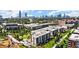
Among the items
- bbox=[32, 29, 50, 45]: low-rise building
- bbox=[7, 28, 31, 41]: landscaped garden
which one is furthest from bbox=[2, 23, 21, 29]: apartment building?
bbox=[32, 29, 50, 45]: low-rise building

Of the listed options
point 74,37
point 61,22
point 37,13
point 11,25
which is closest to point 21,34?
point 11,25

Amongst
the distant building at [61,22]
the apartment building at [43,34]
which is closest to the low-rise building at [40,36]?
the apartment building at [43,34]

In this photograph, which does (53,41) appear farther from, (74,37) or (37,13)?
(37,13)

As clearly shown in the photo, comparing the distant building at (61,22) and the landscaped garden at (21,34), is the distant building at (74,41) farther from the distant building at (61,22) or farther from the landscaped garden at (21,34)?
the landscaped garden at (21,34)

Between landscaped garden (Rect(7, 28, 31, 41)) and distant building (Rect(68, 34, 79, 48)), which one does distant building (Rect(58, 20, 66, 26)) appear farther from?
landscaped garden (Rect(7, 28, 31, 41))

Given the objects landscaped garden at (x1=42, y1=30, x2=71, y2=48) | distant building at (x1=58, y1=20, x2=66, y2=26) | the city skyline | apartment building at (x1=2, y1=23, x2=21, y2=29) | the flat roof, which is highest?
the city skyline

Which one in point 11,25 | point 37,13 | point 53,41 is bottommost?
point 53,41

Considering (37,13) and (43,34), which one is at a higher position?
(37,13)

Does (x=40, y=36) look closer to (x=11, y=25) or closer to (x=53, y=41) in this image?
(x=53, y=41)

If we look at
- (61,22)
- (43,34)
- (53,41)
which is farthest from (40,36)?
(61,22)
